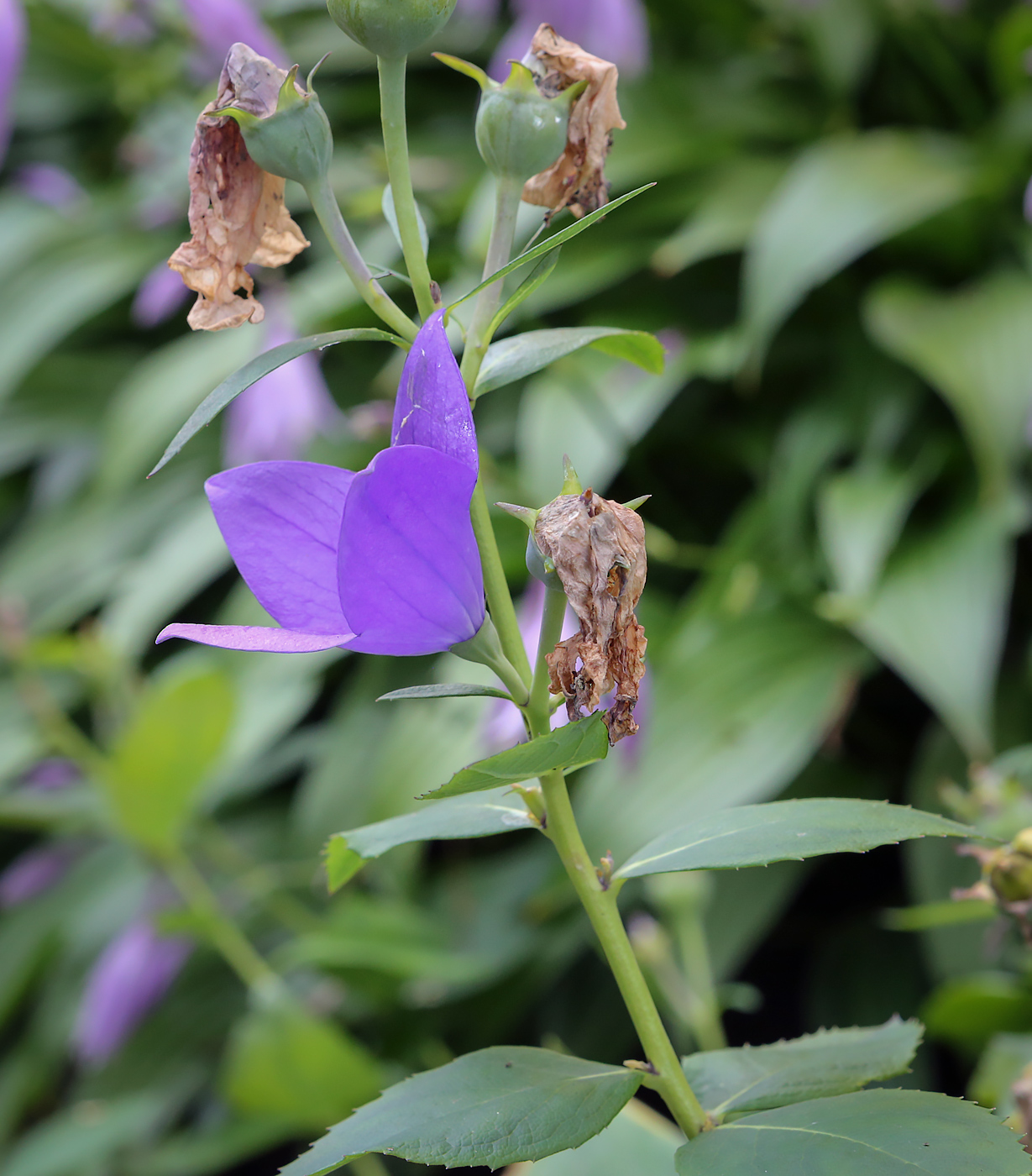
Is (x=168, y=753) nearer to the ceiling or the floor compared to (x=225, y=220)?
nearer to the floor

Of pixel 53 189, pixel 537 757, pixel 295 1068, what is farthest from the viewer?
pixel 53 189

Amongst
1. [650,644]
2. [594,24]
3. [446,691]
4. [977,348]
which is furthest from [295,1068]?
[594,24]

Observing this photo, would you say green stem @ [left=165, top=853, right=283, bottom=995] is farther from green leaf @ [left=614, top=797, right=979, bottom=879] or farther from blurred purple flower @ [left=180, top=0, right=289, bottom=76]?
blurred purple flower @ [left=180, top=0, right=289, bottom=76]

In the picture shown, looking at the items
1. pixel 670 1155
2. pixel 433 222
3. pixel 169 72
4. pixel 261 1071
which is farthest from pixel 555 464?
pixel 169 72

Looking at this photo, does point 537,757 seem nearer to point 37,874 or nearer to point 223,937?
point 223,937

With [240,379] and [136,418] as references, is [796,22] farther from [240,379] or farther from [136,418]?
[240,379]

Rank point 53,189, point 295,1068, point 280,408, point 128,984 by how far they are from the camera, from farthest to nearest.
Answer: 1. point 53,189
2. point 280,408
3. point 128,984
4. point 295,1068
